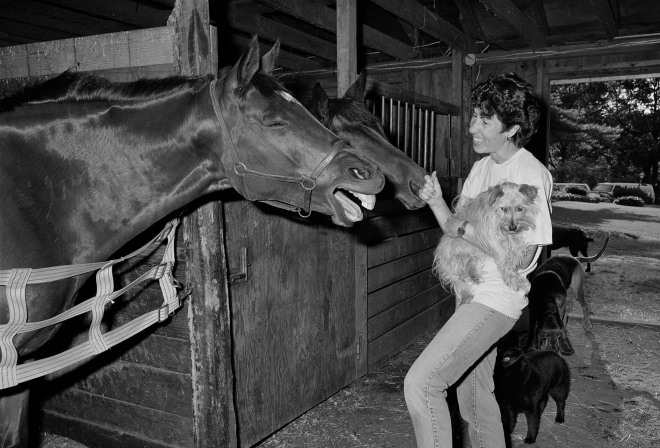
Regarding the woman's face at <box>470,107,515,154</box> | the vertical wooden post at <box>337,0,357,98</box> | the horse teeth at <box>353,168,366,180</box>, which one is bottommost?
the horse teeth at <box>353,168,366,180</box>

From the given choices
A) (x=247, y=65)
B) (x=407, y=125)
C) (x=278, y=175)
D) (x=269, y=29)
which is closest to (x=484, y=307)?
(x=278, y=175)

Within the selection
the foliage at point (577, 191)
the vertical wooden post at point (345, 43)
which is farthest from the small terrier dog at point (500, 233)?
the foliage at point (577, 191)

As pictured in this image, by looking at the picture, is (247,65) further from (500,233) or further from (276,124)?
(500,233)

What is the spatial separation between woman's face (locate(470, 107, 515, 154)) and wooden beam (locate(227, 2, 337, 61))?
4.05m

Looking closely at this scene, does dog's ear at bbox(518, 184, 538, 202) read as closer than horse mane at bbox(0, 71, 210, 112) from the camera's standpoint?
No

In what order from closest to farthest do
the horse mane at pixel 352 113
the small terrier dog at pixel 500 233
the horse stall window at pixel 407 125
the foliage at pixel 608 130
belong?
the small terrier dog at pixel 500 233
the horse mane at pixel 352 113
the horse stall window at pixel 407 125
the foliage at pixel 608 130

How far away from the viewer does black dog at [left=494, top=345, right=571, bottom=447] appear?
3.01 metres

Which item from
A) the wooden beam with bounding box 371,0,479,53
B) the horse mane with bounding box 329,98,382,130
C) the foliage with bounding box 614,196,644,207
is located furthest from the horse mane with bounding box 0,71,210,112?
the foliage with bounding box 614,196,644,207

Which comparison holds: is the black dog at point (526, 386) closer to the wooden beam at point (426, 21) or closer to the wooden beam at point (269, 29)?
the wooden beam at point (426, 21)

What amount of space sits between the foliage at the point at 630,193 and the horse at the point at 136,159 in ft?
59.2

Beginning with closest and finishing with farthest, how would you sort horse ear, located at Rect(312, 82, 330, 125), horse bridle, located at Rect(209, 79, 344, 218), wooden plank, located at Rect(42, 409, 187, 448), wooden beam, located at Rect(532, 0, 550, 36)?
1. horse bridle, located at Rect(209, 79, 344, 218)
2. wooden plank, located at Rect(42, 409, 187, 448)
3. horse ear, located at Rect(312, 82, 330, 125)
4. wooden beam, located at Rect(532, 0, 550, 36)

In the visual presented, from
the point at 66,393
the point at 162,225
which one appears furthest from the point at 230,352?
the point at 66,393

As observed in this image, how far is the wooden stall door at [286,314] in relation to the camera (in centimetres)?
267

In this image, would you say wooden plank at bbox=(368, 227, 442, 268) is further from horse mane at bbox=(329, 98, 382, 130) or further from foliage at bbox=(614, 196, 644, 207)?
foliage at bbox=(614, 196, 644, 207)
